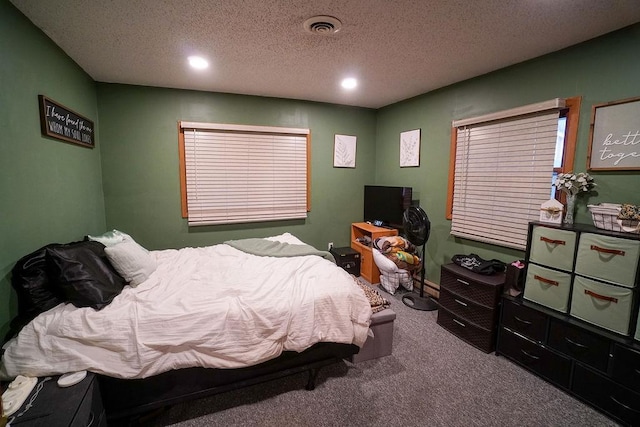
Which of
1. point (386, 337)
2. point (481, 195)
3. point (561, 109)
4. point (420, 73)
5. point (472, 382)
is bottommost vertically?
point (472, 382)

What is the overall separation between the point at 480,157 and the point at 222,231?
3.22 m

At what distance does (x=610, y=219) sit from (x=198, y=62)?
348 centimetres

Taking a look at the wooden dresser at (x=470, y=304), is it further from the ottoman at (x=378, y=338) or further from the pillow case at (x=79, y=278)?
the pillow case at (x=79, y=278)

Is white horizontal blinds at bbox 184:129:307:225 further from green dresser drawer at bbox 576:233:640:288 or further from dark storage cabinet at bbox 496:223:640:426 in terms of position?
green dresser drawer at bbox 576:233:640:288

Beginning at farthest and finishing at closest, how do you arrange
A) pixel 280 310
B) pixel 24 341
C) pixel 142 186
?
pixel 142 186 → pixel 280 310 → pixel 24 341

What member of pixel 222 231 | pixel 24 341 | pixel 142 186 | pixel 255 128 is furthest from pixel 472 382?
pixel 142 186

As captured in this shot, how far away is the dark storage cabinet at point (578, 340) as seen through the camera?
163 cm

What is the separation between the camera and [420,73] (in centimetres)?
276

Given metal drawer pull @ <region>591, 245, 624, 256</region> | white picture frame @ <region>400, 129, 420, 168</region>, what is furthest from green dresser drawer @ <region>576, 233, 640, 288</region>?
white picture frame @ <region>400, 129, 420, 168</region>

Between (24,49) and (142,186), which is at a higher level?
(24,49)

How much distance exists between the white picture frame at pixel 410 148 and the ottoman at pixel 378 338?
7.21ft

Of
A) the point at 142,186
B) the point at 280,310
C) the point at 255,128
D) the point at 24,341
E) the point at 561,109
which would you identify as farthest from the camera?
the point at 255,128

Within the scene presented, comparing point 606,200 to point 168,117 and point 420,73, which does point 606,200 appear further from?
point 168,117

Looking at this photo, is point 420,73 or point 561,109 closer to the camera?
point 561,109
